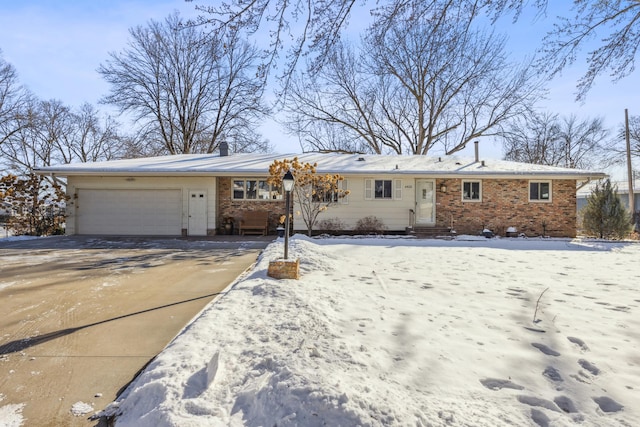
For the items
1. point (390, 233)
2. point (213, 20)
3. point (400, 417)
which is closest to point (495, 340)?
point (400, 417)

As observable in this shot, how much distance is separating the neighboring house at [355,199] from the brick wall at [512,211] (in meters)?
0.04

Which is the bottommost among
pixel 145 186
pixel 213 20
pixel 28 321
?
pixel 28 321

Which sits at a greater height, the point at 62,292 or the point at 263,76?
the point at 263,76

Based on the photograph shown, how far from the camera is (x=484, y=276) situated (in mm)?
5922

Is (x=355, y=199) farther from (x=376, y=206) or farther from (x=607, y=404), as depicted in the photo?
(x=607, y=404)

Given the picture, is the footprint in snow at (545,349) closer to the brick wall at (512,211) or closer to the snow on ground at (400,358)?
the snow on ground at (400,358)

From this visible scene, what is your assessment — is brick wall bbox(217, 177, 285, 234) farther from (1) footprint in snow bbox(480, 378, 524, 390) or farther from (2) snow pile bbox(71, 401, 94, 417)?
(1) footprint in snow bbox(480, 378, 524, 390)

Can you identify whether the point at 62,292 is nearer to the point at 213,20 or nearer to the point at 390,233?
the point at 213,20

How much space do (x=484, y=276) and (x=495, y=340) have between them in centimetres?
306

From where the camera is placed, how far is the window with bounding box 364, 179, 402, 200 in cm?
1458

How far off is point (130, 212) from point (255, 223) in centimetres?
523

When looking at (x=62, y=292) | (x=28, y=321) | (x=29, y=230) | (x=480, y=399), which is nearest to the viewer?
(x=480, y=399)

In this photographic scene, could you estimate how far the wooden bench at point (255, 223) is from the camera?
1421 centimetres

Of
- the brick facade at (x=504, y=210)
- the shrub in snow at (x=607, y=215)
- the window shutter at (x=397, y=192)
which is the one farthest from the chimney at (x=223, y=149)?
the shrub in snow at (x=607, y=215)
